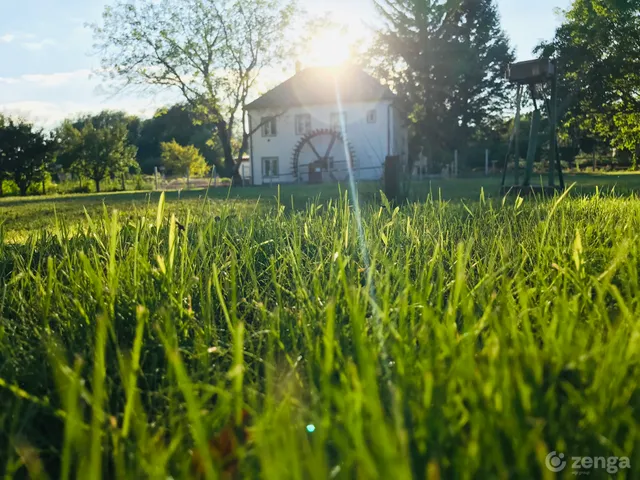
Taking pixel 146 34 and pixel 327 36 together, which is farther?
pixel 327 36

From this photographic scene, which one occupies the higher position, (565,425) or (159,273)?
(159,273)

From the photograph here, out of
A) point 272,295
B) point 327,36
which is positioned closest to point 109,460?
point 272,295

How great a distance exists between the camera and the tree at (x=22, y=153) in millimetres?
25203

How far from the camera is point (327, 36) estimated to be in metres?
26.8

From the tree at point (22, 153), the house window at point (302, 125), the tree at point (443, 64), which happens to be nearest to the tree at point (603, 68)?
the tree at point (443, 64)

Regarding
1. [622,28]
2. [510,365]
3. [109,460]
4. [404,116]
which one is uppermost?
[622,28]

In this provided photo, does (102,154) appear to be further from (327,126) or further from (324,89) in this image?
(324,89)

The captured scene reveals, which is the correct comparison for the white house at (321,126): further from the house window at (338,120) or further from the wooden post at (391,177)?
the wooden post at (391,177)

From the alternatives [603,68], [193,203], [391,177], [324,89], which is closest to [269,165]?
[324,89]

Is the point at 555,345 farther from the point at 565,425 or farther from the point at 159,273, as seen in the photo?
the point at 159,273

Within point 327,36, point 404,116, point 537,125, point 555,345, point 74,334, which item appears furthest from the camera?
point 404,116

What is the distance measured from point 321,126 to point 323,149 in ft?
4.12

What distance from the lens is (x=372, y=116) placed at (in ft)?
93.3

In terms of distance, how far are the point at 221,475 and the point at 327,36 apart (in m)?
28.0
